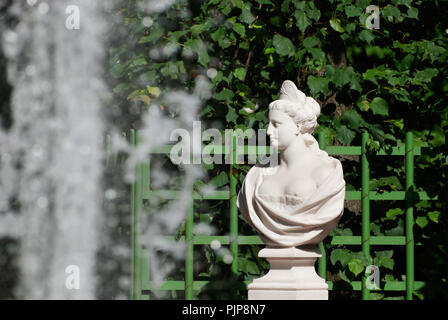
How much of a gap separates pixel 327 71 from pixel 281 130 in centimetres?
113

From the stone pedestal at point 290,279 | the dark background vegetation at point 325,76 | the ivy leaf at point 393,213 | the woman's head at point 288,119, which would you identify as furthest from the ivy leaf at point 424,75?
the stone pedestal at point 290,279

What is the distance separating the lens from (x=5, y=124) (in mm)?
5926

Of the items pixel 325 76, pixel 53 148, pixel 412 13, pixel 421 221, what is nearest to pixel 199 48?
pixel 325 76

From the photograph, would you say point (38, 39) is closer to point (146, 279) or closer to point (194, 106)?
point (194, 106)

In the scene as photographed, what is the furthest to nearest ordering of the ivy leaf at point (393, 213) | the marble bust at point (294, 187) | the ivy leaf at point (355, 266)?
the ivy leaf at point (393, 213) < the ivy leaf at point (355, 266) < the marble bust at point (294, 187)

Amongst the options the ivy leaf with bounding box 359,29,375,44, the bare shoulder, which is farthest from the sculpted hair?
the ivy leaf with bounding box 359,29,375,44

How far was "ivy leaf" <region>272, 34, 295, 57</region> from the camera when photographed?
17.2 ft

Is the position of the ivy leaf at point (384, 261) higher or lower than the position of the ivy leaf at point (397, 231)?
lower

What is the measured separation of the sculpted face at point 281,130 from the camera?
13.9 ft

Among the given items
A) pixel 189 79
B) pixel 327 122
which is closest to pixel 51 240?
pixel 189 79

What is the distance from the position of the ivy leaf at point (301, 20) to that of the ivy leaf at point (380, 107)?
0.53 metres

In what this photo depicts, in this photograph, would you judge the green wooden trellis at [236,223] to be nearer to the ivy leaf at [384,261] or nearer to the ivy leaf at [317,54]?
the ivy leaf at [384,261]

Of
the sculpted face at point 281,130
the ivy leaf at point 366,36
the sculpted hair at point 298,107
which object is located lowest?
the sculpted face at point 281,130

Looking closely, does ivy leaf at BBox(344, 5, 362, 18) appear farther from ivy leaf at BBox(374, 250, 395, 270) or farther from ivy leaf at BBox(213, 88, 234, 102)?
ivy leaf at BBox(374, 250, 395, 270)
